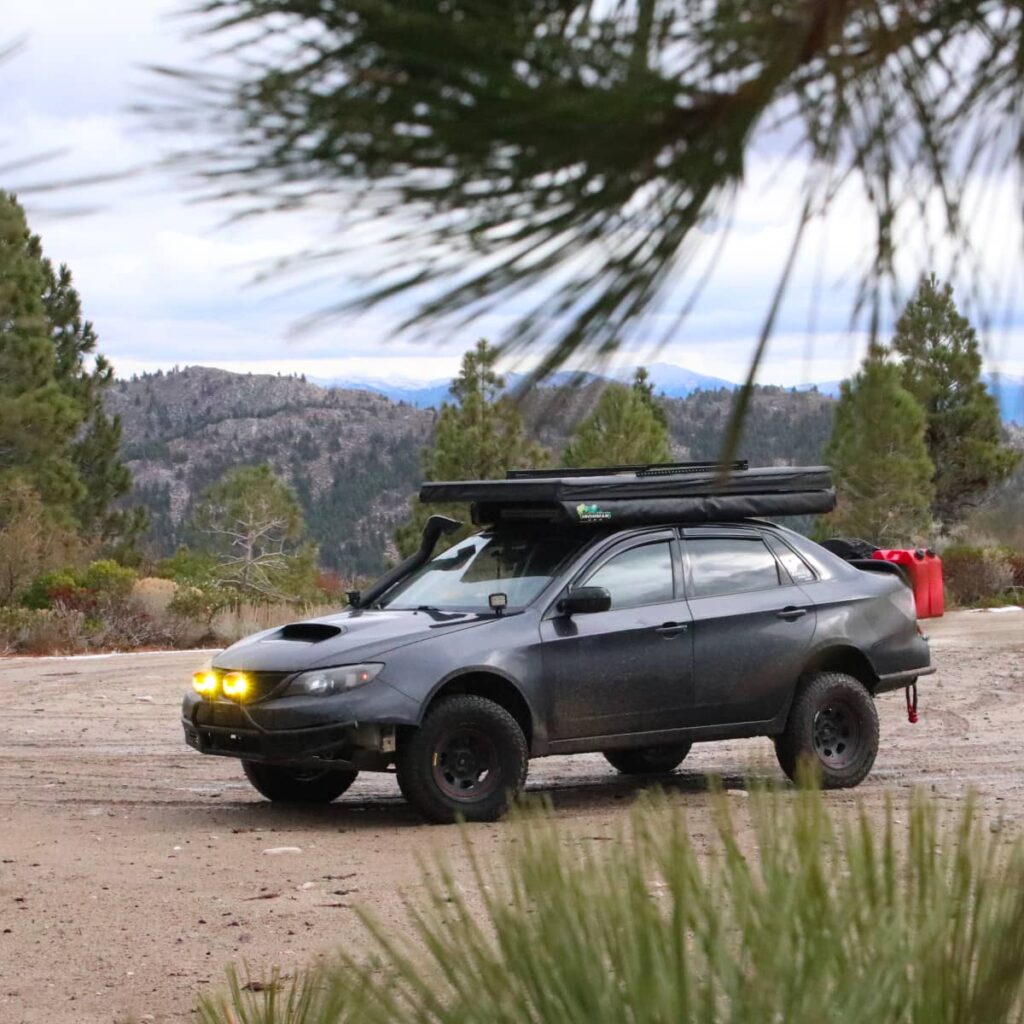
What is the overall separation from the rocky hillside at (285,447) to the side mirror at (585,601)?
7391 cm

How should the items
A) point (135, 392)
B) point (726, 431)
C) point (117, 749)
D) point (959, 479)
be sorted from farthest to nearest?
1. point (135, 392)
2. point (959, 479)
3. point (117, 749)
4. point (726, 431)

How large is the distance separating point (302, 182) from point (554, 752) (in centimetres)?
811

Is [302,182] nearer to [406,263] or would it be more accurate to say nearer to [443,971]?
[406,263]

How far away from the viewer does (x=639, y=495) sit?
34.4 feet

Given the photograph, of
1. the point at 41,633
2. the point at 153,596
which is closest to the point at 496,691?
the point at 41,633

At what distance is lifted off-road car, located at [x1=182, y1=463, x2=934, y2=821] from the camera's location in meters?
9.59

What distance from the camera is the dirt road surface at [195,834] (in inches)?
263

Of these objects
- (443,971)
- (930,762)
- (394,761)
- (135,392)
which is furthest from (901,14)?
(135,392)

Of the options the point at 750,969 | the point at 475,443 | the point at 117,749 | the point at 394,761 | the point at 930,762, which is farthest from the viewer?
the point at 475,443

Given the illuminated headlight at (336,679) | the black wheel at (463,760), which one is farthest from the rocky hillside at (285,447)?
the illuminated headlight at (336,679)

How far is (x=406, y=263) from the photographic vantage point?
215 cm

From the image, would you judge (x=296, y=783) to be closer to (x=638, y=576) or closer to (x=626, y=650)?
(x=626, y=650)

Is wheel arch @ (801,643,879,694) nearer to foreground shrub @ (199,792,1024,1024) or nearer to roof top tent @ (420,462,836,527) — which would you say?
roof top tent @ (420,462,836,527)

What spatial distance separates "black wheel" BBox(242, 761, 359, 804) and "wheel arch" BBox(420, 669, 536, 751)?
1.41m
